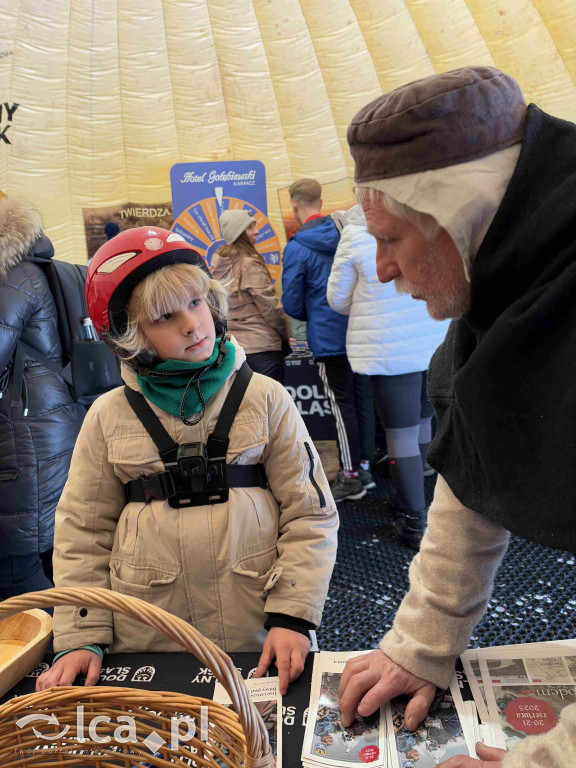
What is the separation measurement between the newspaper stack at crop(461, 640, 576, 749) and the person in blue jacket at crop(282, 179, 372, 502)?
229cm

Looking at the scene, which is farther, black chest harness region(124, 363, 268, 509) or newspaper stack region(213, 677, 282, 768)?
black chest harness region(124, 363, 268, 509)

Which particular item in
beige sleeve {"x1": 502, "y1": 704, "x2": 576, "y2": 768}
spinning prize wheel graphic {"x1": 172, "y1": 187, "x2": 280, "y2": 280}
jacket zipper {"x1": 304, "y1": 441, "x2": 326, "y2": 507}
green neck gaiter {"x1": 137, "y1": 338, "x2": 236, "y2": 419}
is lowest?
beige sleeve {"x1": 502, "y1": 704, "x2": 576, "y2": 768}

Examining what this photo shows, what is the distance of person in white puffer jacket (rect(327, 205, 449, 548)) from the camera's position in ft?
8.40

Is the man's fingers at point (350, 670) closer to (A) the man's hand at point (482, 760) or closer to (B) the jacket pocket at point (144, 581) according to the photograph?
(A) the man's hand at point (482, 760)

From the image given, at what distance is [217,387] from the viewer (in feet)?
3.92

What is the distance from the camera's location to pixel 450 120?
28.5 inches

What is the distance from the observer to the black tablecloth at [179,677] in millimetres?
816

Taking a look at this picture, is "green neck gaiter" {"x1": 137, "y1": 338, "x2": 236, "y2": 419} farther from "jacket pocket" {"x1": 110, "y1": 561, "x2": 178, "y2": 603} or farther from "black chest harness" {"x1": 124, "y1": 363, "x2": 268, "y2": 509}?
"jacket pocket" {"x1": 110, "y1": 561, "x2": 178, "y2": 603}

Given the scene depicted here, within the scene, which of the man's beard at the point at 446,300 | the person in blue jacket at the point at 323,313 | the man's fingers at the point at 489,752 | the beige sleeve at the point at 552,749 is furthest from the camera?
the person in blue jacket at the point at 323,313

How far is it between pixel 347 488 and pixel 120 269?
7.74 feet

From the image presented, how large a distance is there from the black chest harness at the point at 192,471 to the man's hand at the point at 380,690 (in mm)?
438

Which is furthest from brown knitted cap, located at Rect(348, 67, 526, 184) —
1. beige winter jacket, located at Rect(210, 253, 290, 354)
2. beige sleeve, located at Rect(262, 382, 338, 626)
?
beige winter jacket, located at Rect(210, 253, 290, 354)

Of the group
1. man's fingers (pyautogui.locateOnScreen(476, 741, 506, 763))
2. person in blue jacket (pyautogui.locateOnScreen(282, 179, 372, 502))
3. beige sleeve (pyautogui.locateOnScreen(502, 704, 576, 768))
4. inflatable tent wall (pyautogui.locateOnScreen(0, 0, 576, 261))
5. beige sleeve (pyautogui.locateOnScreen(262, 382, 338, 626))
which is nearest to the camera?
beige sleeve (pyautogui.locateOnScreen(502, 704, 576, 768))

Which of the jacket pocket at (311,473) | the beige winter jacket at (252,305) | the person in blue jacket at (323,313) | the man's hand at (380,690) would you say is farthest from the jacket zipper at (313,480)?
the beige winter jacket at (252,305)
